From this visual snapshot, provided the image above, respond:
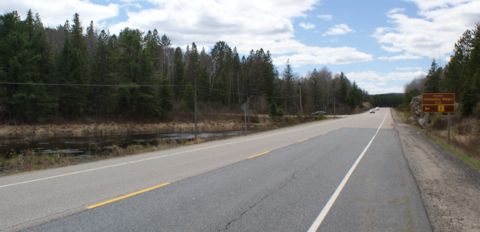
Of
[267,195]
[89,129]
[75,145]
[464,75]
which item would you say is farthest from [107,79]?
[267,195]

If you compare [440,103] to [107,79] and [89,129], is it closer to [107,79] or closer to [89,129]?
[89,129]

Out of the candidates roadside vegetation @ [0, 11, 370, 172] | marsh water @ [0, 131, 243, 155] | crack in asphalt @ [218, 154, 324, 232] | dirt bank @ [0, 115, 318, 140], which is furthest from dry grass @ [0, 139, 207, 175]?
dirt bank @ [0, 115, 318, 140]

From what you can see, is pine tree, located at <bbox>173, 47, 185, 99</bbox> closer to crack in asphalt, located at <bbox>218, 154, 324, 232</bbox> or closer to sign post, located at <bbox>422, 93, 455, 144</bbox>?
sign post, located at <bbox>422, 93, 455, 144</bbox>

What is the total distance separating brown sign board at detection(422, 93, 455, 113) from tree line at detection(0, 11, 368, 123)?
832 inches

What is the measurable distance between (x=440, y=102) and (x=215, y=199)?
28.4 meters

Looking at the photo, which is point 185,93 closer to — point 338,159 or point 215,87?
point 215,87

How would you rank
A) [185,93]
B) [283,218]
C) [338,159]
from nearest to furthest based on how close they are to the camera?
[283,218] → [338,159] → [185,93]

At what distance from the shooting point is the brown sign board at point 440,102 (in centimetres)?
3134

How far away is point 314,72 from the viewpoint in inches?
6270

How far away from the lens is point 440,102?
31906mm

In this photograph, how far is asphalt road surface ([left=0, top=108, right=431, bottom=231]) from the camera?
6.32 meters

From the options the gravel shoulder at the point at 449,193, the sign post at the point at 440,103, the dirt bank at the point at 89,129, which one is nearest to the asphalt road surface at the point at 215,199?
the gravel shoulder at the point at 449,193

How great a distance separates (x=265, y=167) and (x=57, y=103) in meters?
60.0

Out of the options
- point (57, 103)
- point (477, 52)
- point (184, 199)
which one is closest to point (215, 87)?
point (57, 103)
